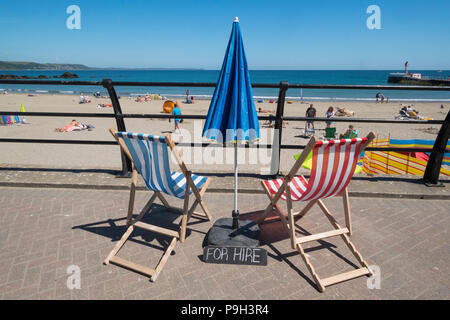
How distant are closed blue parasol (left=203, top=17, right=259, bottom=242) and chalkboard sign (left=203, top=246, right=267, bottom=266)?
1020 mm

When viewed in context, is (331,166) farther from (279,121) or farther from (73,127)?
(73,127)

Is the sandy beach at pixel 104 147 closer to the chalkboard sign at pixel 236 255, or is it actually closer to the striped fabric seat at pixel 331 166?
the striped fabric seat at pixel 331 166

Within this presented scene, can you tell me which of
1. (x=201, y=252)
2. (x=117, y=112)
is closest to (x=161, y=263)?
(x=201, y=252)

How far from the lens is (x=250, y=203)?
3.97 meters

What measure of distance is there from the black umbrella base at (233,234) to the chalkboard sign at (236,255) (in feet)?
0.35

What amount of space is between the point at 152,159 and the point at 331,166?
160cm

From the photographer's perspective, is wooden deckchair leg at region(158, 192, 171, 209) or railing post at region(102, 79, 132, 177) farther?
railing post at region(102, 79, 132, 177)

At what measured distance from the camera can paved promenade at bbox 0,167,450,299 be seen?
2.39 meters

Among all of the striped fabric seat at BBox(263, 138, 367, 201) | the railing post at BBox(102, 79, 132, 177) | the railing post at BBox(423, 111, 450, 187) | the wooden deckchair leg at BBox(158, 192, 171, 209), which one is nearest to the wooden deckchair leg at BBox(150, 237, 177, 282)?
the wooden deckchair leg at BBox(158, 192, 171, 209)

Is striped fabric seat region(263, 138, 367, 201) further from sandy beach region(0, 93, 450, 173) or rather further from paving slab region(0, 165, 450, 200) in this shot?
sandy beach region(0, 93, 450, 173)

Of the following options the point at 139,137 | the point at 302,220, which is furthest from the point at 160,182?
the point at 302,220

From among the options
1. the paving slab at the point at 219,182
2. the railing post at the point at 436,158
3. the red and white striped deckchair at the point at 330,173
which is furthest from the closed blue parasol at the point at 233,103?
the railing post at the point at 436,158

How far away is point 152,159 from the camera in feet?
8.87

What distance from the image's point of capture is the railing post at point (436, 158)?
409 cm
